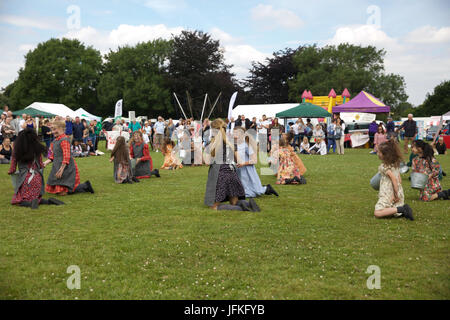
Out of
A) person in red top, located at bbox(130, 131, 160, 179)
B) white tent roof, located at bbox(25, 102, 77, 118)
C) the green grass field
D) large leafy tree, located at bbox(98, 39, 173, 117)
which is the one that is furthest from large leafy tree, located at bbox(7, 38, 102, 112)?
the green grass field

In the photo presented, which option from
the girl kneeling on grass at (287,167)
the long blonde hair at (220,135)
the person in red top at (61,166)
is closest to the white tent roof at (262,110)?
the girl kneeling on grass at (287,167)

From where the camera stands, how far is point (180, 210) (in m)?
8.54

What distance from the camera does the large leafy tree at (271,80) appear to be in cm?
7069

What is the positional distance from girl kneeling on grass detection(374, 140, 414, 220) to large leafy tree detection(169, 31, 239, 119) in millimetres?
50258

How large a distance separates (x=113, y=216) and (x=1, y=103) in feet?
266

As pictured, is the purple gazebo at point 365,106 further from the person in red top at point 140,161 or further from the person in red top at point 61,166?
the person in red top at point 61,166

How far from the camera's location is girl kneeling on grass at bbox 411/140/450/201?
9539 mm

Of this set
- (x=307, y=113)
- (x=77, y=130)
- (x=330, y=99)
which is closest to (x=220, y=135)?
(x=77, y=130)

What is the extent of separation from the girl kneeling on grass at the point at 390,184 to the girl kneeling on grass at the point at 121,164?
818 centimetres

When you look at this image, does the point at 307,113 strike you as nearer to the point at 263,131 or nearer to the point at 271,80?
the point at 263,131

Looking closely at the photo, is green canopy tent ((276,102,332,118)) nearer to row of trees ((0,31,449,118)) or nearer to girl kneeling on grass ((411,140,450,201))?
girl kneeling on grass ((411,140,450,201))

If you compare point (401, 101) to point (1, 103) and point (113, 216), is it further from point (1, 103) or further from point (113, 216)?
point (113, 216)

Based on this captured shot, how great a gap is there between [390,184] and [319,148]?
1789 centimetres
